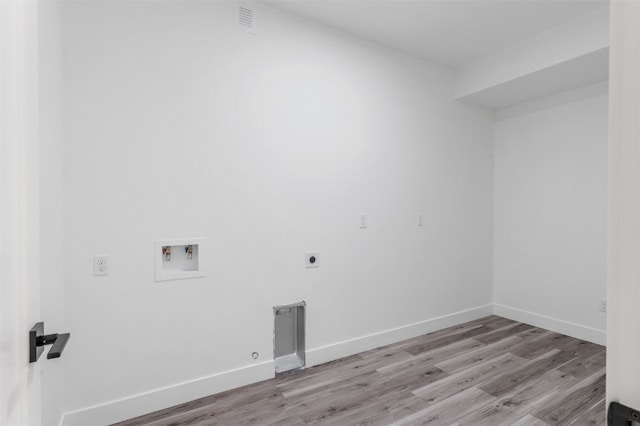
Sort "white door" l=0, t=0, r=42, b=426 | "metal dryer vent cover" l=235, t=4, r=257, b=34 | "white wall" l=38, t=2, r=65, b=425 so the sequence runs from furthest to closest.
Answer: "metal dryer vent cover" l=235, t=4, r=257, b=34
"white wall" l=38, t=2, r=65, b=425
"white door" l=0, t=0, r=42, b=426

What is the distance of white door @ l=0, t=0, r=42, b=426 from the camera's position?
666 millimetres

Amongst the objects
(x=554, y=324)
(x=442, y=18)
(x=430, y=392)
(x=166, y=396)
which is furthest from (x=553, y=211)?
(x=166, y=396)

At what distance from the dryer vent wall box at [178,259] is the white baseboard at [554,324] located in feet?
11.8

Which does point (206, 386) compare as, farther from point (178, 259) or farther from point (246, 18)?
point (246, 18)

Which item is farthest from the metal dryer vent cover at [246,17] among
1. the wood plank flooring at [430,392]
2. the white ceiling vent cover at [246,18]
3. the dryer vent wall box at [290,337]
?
the wood plank flooring at [430,392]

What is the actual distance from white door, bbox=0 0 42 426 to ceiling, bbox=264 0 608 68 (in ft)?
6.99

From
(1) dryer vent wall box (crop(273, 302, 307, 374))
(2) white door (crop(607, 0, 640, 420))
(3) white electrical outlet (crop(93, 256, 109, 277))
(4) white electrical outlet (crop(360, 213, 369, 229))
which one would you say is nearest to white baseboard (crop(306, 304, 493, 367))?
(1) dryer vent wall box (crop(273, 302, 307, 374))

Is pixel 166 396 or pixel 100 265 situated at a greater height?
pixel 100 265

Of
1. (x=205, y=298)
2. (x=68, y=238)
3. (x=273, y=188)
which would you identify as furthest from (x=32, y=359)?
(x=273, y=188)

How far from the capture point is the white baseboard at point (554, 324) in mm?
3179

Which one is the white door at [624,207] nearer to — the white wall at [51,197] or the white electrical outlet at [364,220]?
the white wall at [51,197]

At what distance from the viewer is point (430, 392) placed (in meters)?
2.32

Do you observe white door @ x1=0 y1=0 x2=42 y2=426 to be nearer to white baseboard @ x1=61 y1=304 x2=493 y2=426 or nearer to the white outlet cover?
white baseboard @ x1=61 y1=304 x2=493 y2=426

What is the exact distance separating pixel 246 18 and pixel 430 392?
3.01 m
